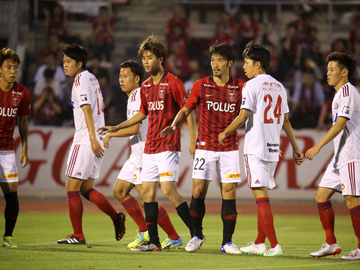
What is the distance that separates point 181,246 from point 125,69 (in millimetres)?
2740

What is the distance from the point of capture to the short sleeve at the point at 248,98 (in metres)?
6.59

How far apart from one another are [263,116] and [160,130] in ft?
4.32

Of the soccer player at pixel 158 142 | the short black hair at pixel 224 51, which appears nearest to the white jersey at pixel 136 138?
the soccer player at pixel 158 142

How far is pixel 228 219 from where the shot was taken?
6.99 meters

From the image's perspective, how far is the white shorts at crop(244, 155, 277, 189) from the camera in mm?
6621

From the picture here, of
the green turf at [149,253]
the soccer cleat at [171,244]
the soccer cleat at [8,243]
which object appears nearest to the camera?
the green turf at [149,253]

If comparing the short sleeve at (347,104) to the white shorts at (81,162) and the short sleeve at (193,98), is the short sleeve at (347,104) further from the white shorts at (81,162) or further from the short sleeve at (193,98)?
the white shorts at (81,162)

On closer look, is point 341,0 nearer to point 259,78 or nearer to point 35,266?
point 259,78

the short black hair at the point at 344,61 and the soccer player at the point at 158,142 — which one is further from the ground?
the short black hair at the point at 344,61

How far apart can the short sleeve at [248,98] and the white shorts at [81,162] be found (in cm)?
245

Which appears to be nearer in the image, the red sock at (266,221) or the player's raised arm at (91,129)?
the red sock at (266,221)

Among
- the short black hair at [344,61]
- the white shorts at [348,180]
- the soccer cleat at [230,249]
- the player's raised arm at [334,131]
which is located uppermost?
the short black hair at [344,61]

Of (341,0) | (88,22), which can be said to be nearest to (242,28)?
(341,0)

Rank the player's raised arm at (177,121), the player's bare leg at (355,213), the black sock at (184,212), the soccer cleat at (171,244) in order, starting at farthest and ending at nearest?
the soccer cleat at (171,244), the black sock at (184,212), the player's raised arm at (177,121), the player's bare leg at (355,213)
